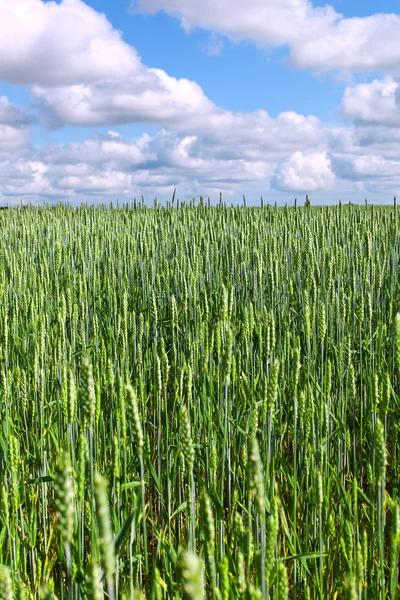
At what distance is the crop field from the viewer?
2.44 feet

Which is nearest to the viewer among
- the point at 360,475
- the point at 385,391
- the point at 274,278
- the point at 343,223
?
the point at 385,391

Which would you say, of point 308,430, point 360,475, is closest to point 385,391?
point 308,430

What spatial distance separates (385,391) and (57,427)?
93 cm

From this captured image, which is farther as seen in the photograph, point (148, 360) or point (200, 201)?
point (200, 201)

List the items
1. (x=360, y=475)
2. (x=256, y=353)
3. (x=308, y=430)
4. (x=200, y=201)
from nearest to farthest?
(x=308, y=430), (x=360, y=475), (x=256, y=353), (x=200, y=201)

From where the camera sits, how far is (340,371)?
159 centimetres

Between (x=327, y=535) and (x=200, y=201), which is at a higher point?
(x=200, y=201)

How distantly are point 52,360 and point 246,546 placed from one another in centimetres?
140

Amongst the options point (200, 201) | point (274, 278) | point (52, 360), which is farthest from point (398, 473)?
point (200, 201)

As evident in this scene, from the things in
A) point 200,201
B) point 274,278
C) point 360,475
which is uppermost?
point 200,201

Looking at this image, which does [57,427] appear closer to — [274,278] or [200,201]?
[274,278]

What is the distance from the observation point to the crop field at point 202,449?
0.74 meters

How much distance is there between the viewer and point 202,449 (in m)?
1.57

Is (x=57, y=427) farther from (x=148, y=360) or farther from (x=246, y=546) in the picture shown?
(x=246, y=546)
